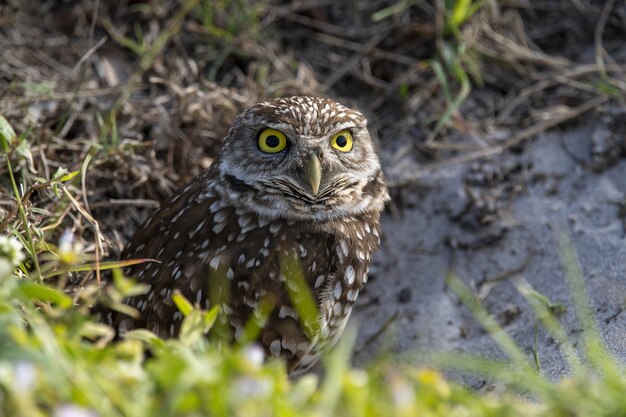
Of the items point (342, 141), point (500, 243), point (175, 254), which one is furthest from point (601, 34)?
point (175, 254)

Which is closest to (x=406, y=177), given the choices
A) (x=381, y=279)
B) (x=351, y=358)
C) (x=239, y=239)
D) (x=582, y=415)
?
(x=381, y=279)

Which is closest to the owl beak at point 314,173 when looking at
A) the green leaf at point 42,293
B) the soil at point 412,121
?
the soil at point 412,121

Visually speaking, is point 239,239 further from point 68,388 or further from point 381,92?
point 381,92

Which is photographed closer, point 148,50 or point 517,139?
point 517,139

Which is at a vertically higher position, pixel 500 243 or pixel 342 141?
pixel 342 141

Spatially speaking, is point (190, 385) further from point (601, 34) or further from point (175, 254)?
point (601, 34)

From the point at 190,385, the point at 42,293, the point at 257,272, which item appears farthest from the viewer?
the point at 257,272

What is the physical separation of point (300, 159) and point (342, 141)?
228mm

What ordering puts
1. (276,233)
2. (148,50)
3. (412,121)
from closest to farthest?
(276,233), (148,50), (412,121)

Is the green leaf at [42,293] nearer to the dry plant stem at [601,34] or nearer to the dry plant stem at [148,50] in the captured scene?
the dry plant stem at [148,50]

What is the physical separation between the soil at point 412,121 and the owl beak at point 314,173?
30.2 inches

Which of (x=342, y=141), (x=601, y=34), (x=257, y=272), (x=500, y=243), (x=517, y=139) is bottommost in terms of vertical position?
(x=500, y=243)

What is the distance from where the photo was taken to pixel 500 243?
3777 millimetres

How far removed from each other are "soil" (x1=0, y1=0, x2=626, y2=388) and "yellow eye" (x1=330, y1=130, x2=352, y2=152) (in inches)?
32.4
